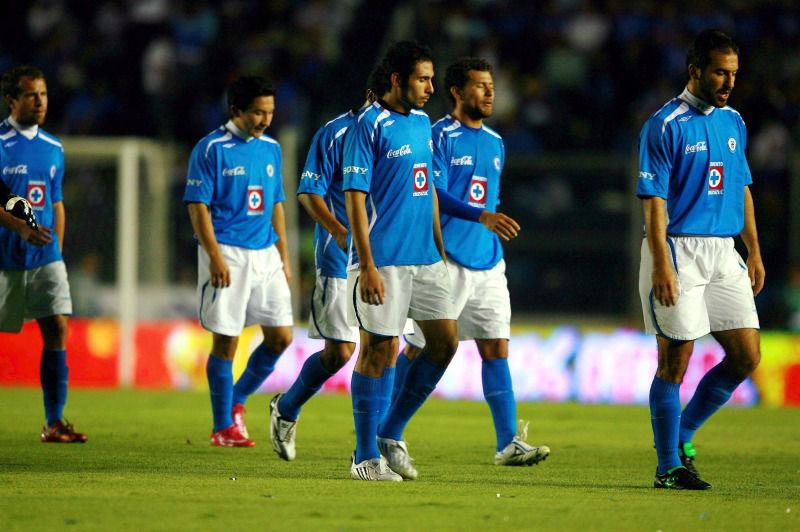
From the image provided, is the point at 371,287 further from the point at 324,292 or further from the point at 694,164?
the point at 694,164

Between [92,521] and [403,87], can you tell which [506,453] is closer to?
[403,87]

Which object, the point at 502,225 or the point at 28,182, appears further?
the point at 28,182

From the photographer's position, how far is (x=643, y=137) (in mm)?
7320

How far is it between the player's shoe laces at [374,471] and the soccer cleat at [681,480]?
135 cm

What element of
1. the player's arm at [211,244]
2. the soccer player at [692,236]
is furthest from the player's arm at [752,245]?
the player's arm at [211,244]

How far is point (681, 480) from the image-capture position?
7188 mm

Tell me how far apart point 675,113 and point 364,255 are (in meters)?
1.75

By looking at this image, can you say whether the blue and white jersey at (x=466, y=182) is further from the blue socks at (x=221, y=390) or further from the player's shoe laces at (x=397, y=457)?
the blue socks at (x=221, y=390)

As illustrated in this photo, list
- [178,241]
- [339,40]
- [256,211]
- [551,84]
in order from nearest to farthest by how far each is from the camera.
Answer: [256,211] < [178,241] < [551,84] < [339,40]

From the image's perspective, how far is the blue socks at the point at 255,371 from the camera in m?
9.60

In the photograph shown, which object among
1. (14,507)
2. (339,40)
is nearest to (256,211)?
(14,507)

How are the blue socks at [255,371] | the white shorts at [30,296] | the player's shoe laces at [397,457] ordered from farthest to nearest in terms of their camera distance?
1. the blue socks at [255,371]
2. the white shorts at [30,296]
3. the player's shoe laces at [397,457]

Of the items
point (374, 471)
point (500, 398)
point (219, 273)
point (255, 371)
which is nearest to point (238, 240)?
point (219, 273)

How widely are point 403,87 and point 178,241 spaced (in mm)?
9178
